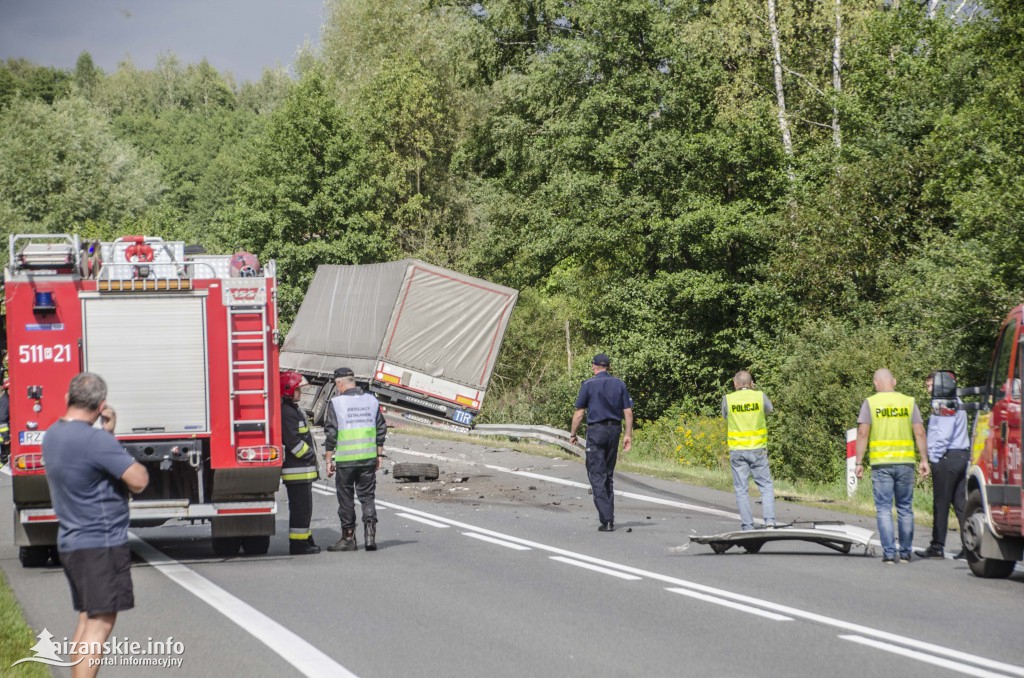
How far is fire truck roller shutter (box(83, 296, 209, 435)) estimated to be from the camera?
1256 centimetres

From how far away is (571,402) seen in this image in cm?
4234

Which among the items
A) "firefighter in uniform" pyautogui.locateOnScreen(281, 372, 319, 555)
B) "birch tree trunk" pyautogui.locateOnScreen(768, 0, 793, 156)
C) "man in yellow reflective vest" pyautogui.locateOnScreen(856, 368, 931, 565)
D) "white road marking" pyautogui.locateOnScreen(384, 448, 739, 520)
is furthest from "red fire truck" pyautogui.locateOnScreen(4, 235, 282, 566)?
"birch tree trunk" pyautogui.locateOnScreen(768, 0, 793, 156)

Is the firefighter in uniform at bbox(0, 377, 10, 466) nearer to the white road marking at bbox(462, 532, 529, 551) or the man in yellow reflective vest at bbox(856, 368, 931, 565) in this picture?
the white road marking at bbox(462, 532, 529, 551)

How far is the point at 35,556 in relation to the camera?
12.8 m

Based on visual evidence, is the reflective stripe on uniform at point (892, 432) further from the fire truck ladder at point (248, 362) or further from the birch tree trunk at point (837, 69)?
the birch tree trunk at point (837, 69)

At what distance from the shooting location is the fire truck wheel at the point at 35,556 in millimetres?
12789

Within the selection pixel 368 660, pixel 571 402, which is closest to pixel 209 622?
pixel 368 660

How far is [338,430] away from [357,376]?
18.1 m

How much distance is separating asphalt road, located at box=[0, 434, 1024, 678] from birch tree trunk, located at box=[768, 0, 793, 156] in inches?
803

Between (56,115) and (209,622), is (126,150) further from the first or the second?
(209,622)

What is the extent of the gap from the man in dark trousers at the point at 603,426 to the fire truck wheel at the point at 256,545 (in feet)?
11.8

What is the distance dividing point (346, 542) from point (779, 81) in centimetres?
2413

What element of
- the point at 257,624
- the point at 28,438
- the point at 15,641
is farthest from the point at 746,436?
the point at 15,641

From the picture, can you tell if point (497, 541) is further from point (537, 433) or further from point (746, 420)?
point (537, 433)
